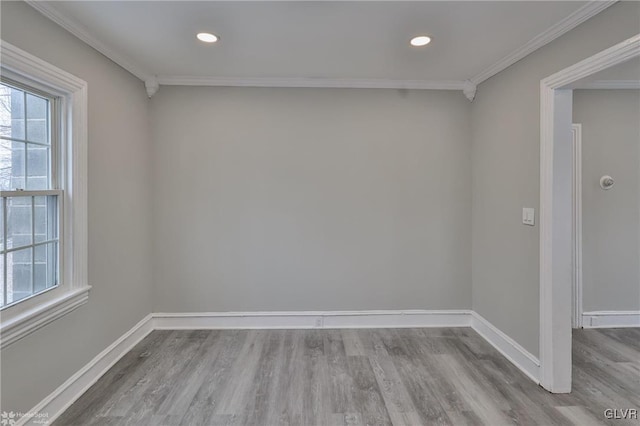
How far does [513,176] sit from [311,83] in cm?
199

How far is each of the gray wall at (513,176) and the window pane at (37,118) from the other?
3350mm

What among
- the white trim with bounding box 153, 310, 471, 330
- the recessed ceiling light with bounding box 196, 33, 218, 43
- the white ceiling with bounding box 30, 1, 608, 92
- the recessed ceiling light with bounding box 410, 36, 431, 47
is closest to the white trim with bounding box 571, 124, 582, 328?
the white trim with bounding box 153, 310, 471, 330

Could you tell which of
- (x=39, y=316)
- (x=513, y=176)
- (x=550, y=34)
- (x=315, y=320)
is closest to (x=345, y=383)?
(x=315, y=320)

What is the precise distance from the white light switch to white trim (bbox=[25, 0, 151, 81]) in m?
3.40

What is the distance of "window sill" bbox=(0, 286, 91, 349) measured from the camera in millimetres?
1617

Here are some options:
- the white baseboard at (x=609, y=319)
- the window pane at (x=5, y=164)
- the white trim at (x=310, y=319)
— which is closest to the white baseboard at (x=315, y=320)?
the white trim at (x=310, y=319)

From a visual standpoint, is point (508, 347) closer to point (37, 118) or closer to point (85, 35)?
point (37, 118)

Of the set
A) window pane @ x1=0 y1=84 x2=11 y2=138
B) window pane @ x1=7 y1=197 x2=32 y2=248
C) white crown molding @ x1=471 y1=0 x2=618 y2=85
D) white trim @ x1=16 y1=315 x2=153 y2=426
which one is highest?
white crown molding @ x1=471 y1=0 x2=618 y2=85

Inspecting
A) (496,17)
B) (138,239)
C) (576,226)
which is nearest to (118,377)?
(138,239)

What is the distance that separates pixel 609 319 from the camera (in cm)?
321

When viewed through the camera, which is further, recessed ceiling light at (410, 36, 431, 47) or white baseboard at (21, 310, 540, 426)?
white baseboard at (21, 310, 540, 426)

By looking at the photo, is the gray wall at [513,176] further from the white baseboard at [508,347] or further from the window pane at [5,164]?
the window pane at [5,164]

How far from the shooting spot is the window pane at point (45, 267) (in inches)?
77.1

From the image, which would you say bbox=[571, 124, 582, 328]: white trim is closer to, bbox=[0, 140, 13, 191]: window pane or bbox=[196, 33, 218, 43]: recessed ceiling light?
bbox=[196, 33, 218, 43]: recessed ceiling light
